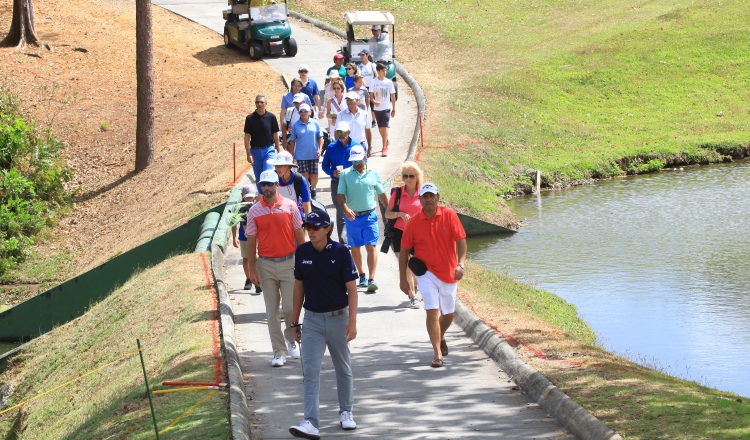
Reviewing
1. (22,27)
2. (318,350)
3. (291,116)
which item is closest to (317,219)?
(318,350)

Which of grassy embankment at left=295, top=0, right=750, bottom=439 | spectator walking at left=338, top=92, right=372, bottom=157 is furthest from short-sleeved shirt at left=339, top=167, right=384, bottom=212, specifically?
spectator walking at left=338, top=92, right=372, bottom=157

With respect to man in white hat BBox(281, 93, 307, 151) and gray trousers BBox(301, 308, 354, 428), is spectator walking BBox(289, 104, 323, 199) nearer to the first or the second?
man in white hat BBox(281, 93, 307, 151)

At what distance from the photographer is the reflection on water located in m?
14.8

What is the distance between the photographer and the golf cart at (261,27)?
31.5m

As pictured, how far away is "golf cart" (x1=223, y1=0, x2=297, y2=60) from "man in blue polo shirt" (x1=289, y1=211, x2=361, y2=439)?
24.4 m

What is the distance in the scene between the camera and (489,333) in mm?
10836

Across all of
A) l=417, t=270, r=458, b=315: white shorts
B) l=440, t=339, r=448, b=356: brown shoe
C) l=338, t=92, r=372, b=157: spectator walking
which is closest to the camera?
l=417, t=270, r=458, b=315: white shorts

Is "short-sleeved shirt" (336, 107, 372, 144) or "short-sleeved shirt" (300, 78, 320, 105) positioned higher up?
"short-sleeved shirt" (300, 78, 320, 105)

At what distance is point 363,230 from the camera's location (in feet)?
40.1

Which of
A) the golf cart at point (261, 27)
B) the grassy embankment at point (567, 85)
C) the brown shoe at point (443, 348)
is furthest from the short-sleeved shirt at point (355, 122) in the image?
the golf cart at point (261, 27)

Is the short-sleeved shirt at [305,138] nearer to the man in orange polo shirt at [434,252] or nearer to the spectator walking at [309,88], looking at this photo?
the spectator walking at [309,88]

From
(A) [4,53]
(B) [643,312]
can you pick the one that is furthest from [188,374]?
(A) [4,53]

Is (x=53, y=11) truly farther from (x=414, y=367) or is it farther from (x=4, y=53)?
(x=414, y=367)

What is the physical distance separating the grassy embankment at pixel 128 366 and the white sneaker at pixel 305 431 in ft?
2.02
